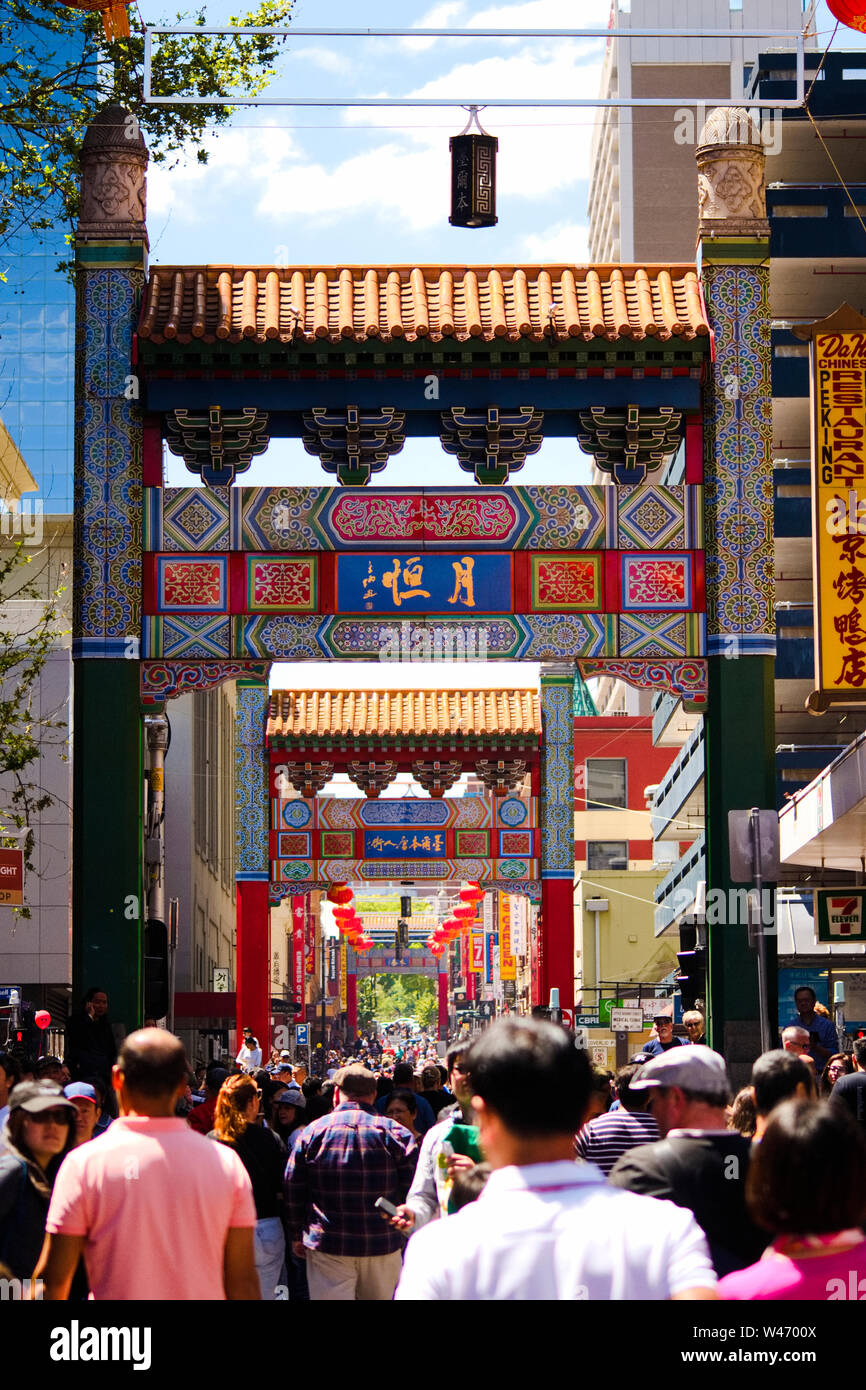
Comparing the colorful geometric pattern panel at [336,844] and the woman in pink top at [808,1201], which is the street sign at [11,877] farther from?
the woman in pink top at [808,1201]

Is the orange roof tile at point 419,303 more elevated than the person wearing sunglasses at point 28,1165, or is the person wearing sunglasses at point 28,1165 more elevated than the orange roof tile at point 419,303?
the orange roof tile at point 419,303

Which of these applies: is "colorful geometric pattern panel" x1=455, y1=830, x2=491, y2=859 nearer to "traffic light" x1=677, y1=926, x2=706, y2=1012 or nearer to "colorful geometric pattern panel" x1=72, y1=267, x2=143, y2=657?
"traffic light" x1=677, y1=926, x2=706, y2=1012

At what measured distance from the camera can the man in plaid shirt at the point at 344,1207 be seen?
11039 mm

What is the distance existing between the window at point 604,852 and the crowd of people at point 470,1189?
58.3 m

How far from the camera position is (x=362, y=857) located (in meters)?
36.0

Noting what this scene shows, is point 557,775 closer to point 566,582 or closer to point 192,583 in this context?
point 566,582

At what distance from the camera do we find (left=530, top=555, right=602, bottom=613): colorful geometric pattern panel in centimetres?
2036

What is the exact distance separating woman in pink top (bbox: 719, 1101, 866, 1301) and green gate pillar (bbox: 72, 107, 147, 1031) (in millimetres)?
15218

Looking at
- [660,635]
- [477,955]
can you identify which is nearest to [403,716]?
[660,635]

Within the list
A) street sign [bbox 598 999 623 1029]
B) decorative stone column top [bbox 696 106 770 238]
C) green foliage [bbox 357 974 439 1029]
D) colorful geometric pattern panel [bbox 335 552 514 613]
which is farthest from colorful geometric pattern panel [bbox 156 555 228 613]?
green foliage [bbox 357 974 439 1029]

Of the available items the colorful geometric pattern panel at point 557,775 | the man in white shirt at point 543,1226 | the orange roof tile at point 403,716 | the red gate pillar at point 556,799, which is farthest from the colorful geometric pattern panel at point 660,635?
the man in white shirt at point 543,1226
